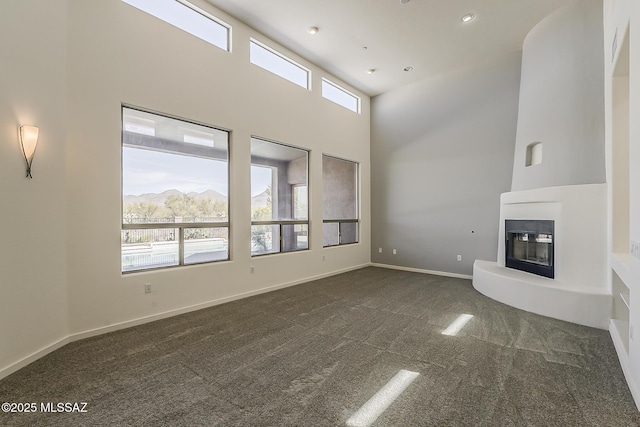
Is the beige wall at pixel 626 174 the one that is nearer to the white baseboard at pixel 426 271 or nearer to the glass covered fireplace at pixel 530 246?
the glass covered fireplace at pixel 530 246

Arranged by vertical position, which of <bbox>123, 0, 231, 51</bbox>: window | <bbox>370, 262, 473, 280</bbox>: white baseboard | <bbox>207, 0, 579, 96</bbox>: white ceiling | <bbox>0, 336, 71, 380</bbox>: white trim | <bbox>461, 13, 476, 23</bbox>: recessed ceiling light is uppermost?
<bbox>207, 0, 579, 96</bbox>: white ceiling

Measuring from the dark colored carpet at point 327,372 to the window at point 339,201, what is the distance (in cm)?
281

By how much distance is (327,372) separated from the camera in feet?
7.65

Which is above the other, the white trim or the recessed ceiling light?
the recessed ceiling light

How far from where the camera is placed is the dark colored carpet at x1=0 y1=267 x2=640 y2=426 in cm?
183

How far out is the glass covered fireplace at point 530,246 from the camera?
3.96 meters

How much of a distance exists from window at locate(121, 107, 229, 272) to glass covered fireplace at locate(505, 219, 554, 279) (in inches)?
181

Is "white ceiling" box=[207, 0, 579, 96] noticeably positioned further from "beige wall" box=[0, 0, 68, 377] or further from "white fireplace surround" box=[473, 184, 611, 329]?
"white fireplace surround" box=[473, 184, 611, 329]

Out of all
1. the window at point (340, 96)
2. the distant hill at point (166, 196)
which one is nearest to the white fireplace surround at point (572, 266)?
the distant hill at point (166, 196)

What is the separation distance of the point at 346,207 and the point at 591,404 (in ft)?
17.4

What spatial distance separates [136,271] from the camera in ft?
11.3

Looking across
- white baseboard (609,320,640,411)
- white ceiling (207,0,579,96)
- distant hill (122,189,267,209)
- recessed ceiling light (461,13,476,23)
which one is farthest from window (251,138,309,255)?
white baseboard (609,320,640,411)

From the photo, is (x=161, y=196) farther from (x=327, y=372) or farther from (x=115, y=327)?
(x=327, y=372)

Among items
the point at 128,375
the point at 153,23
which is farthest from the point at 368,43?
the point at 128,375
